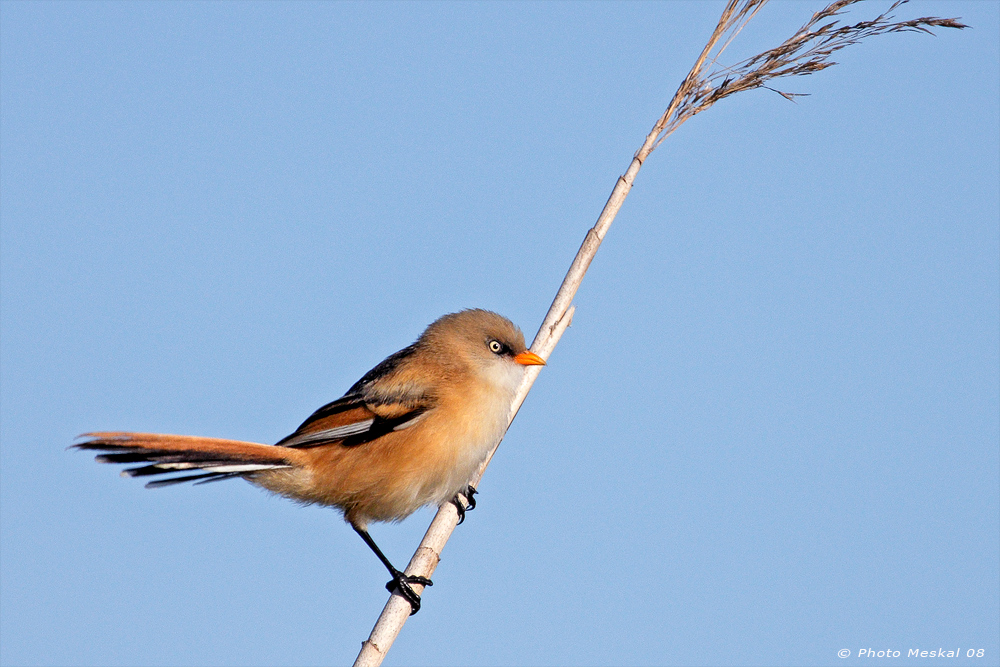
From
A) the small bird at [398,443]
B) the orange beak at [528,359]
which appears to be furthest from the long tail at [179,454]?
the orange beak at [528,359]

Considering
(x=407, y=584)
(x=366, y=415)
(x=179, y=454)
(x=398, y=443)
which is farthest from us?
(x=366, y=415)

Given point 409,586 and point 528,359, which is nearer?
point 409,586

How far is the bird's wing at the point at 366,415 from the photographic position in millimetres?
4746

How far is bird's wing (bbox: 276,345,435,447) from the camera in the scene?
4.75 meters

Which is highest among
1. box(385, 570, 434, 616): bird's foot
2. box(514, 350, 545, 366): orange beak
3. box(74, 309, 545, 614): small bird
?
box(514, 350, 545, 366): orange beak

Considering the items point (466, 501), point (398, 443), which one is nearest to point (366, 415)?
point (398, 443)

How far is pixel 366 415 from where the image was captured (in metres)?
4.80

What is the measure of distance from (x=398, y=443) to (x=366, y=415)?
0.85 feet

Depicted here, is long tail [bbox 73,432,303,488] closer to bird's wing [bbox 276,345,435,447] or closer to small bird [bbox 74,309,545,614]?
small bird [bbox 74,309,545,614]

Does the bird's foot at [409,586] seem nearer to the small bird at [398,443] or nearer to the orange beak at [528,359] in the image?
the small bird at [398,443]

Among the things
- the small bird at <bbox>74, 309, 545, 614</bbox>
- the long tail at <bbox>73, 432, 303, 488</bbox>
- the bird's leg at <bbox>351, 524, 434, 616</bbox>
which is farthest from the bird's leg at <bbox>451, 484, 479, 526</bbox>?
the long tail at <bbox>73, 432, 303, 488</bbox>

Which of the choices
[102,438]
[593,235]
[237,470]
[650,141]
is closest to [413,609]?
[237,470]

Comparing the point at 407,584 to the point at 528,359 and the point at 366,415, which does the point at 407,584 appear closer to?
the point at 366,415

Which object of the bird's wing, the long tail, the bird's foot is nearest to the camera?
the long tail
